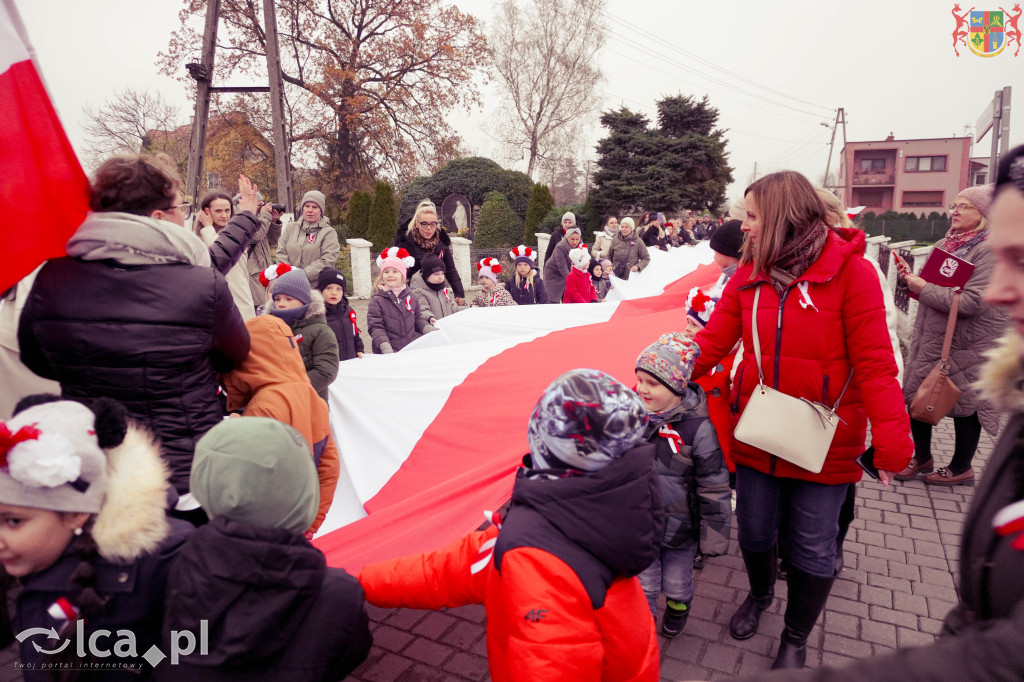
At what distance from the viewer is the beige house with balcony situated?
186ft

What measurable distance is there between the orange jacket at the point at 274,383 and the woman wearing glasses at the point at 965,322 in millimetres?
3418

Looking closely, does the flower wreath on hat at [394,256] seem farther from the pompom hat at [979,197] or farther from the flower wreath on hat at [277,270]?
the pompom hat at [979,197]

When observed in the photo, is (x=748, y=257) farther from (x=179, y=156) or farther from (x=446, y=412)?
(x=179, y=156)

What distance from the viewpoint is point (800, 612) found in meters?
2.66

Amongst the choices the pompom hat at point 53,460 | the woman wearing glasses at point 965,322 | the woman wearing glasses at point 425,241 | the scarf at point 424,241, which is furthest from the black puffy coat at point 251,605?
the scarf at point 424,241

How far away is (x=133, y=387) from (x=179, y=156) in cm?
2998

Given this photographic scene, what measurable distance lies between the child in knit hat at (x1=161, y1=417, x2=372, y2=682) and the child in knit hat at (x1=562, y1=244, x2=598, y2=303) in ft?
22.7

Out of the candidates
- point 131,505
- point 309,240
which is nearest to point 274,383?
point 131,505

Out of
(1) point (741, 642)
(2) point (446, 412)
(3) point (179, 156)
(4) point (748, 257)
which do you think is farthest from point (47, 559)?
(3) point (179, 156)

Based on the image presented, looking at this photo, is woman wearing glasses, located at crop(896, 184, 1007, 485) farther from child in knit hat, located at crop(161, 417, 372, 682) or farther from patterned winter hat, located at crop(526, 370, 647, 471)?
child in knit hat, located at crop(161, 417, 372, 682)

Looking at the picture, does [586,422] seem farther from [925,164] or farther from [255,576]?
[925,164]

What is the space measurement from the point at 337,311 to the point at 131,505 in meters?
3.51

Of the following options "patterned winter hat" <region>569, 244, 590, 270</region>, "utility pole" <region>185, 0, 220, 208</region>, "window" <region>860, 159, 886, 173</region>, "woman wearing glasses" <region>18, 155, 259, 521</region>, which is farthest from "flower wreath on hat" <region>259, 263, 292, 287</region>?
"window" <region>860, 159, 886, 173</region>

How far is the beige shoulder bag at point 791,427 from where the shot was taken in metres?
2.43
